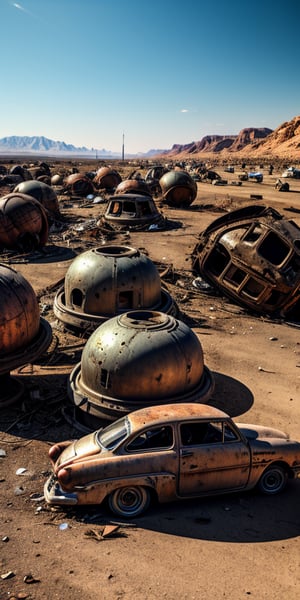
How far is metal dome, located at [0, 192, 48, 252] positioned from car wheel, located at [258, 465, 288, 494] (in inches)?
696

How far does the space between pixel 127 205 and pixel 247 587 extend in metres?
25.5

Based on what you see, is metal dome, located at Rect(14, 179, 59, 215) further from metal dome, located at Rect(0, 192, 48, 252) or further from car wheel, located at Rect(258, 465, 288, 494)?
car wheel, located at Rect(258, 465, 288, 494)

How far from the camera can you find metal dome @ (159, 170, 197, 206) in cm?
3656

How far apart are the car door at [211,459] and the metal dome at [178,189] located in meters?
32.0

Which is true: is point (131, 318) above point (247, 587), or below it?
above

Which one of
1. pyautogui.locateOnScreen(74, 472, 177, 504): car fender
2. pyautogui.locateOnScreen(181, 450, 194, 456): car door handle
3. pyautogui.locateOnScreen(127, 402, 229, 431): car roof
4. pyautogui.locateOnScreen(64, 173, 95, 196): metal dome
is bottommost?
pyautogui.locateOnScreen(74, 472, 177, 504): car fender

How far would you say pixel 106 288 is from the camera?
12.2m

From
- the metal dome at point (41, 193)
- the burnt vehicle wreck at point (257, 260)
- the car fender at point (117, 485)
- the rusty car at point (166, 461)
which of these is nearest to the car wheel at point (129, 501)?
the rusty car at point (166, 461)

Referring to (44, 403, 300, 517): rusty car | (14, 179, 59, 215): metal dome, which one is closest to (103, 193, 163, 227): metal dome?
(14, 179, 59, 215): metal dome

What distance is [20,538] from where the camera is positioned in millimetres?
5973

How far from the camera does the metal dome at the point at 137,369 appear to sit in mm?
8109

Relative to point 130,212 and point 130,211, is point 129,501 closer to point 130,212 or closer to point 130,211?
point 130,212

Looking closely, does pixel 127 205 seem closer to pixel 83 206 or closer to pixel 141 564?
pixel 83 206

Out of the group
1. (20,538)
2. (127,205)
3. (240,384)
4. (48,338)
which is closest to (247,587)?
(20,538)
